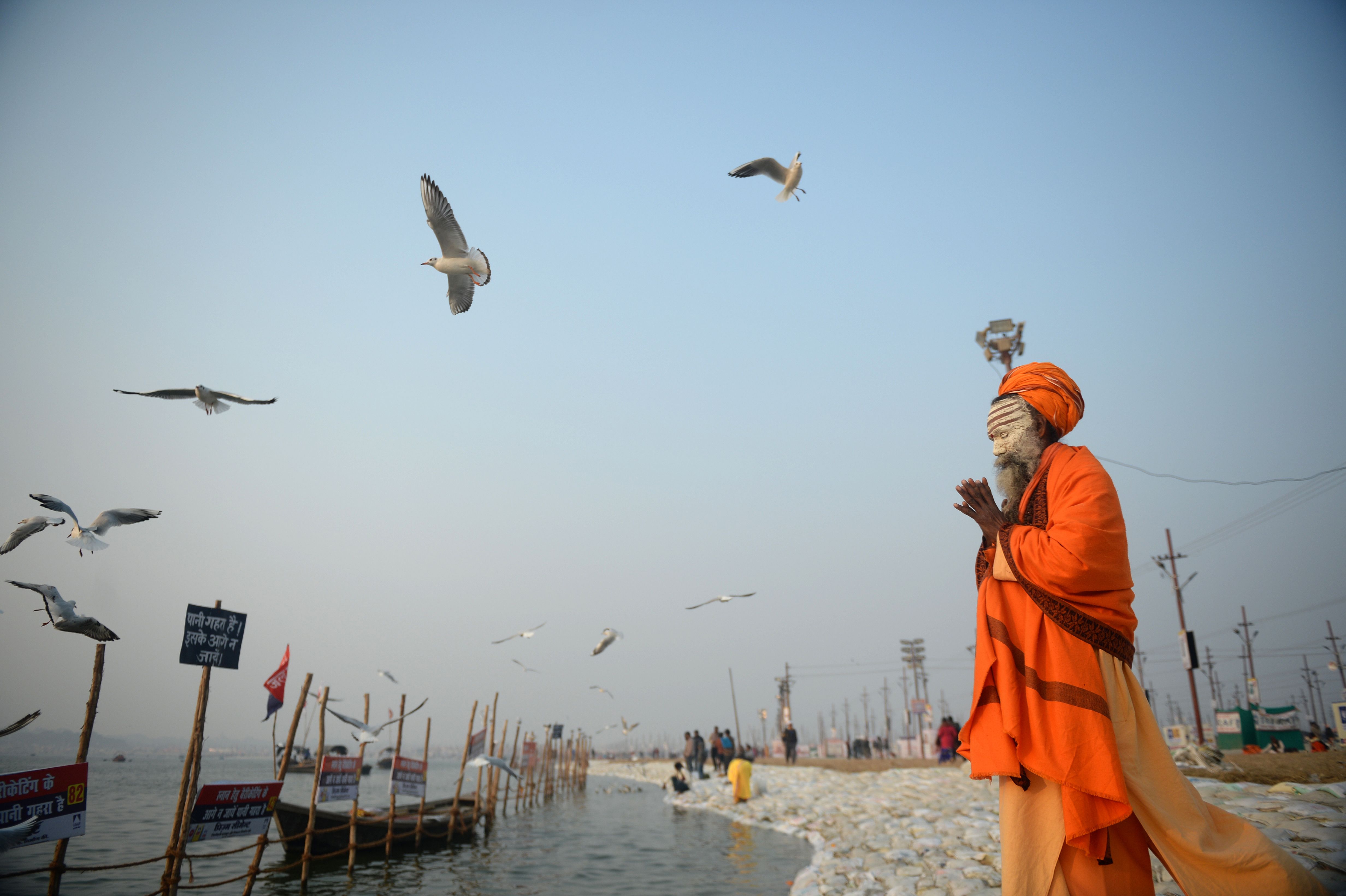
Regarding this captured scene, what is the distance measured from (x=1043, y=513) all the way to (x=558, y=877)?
41.4ft

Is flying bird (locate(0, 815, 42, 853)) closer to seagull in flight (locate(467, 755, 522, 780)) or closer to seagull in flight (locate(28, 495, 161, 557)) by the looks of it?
seagull in flight (locate(28, 495, 161, 557))

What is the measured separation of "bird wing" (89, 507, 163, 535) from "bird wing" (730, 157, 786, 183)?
6.42m

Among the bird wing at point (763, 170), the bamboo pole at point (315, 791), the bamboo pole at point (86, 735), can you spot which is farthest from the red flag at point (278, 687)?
the bird wing at point (763, 170)

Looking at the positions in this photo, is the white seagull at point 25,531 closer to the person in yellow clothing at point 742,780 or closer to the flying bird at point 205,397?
the flying bird at point 205,397

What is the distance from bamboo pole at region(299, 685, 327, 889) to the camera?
405 inches

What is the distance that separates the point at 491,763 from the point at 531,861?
219cm

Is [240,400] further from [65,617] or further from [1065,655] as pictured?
[1065,655]

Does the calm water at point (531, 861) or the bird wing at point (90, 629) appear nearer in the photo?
the bird wing at point (90, 629)

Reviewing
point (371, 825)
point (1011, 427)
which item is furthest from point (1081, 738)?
point (371, 825)

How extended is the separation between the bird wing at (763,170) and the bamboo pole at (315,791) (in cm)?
939

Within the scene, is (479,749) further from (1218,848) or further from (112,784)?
(112,784)

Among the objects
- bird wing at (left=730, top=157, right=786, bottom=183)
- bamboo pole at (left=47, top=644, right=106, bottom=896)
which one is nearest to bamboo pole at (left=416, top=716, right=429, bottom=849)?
bamboo pole at (left=47, top=644, right=106, bottom=896)

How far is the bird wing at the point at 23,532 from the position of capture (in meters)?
5.89

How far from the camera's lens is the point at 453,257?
7.52 m
